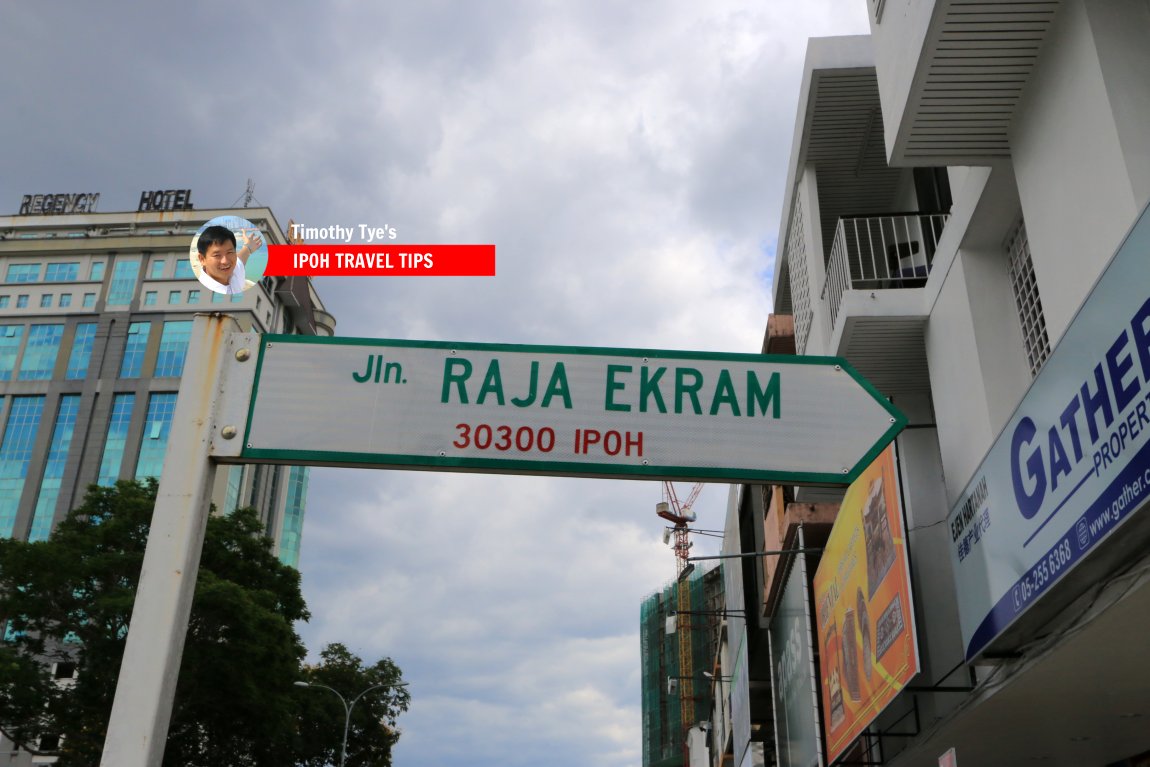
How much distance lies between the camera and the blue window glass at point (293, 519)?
260 feet

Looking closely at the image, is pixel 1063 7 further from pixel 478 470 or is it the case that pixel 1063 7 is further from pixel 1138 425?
pixel 478 470

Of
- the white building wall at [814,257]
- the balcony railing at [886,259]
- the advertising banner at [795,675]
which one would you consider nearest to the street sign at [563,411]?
the balcony railing at [886,259]

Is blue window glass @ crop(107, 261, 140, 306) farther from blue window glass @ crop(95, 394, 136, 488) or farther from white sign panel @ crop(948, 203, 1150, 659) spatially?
white sign panel @ crop(948, 203, 1150, 659)

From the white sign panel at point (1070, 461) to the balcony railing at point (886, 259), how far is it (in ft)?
13.7

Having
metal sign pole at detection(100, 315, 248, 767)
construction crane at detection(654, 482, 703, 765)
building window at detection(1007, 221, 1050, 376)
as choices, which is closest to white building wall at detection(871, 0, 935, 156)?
building window at detection(1007, 221, 1050, 376)

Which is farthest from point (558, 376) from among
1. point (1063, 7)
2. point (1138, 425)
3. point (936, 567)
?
point (936, 567)

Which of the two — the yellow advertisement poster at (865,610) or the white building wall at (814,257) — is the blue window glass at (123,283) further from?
the yellow advertisement poster at (865,610)

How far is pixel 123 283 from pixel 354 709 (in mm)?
50633

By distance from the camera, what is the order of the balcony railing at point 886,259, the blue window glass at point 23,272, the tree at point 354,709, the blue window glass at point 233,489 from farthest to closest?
the blue window glass at point 23,272, the blue window glass at point 233,489, the tree at point 354,709, the balcony railing at point 886,259

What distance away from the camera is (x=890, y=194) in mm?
15352

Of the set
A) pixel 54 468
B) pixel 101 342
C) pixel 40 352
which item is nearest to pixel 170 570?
pixel 54 468

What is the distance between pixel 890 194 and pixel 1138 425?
1143 centimetres

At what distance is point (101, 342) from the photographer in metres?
73.6

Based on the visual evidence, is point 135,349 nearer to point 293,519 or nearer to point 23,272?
point 23,272
